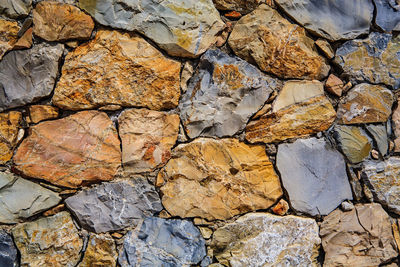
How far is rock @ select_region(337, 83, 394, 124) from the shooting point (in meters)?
1.55

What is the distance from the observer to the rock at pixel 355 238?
1.53m

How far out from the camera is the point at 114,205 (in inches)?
55.4

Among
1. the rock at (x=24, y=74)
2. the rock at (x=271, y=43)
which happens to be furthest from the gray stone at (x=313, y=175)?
the rock at (x=24, y=74)

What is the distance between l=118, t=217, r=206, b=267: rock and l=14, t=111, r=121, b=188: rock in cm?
28

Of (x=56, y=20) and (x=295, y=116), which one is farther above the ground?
(x=56, y=20)

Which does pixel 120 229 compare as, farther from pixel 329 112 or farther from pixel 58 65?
pixel 329 112

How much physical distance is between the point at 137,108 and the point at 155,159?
0.76 feet

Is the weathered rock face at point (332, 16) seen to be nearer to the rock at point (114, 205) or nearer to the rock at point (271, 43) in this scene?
the rock at point (271, 43)

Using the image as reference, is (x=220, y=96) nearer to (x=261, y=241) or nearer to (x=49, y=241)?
(x=261, y=241)

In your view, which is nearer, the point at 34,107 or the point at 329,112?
the point at 34,107

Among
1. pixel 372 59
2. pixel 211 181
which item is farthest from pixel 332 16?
pixel 211 181

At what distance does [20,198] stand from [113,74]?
0.62 metres

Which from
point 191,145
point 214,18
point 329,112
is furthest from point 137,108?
point 329,112

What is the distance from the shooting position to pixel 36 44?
1327 mm
